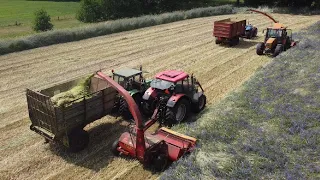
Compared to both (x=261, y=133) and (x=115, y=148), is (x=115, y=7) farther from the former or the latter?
(x=261, y=133)

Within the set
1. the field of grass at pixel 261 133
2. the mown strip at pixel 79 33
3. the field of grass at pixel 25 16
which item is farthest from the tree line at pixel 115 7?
the field of grass at pixel 261 133

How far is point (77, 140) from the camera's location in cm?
1090

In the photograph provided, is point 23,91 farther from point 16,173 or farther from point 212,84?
point 212,84

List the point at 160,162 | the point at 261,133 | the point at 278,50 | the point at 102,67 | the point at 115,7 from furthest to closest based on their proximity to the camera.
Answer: the point at 115,7, the point at 102,67, the point at 278,50, the point at 261,133, the point at 160,162

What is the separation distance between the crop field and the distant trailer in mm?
713

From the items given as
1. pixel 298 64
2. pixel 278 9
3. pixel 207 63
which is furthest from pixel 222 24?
pixel 278 9

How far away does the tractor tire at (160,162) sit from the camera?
9.74 metres

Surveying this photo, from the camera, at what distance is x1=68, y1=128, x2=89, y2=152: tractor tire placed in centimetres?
1075

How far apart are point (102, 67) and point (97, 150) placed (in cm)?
1023

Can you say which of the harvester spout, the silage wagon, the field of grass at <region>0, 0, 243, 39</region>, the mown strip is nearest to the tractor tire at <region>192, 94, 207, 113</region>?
the silage wagon

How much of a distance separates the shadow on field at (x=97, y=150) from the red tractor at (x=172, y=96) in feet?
5.05

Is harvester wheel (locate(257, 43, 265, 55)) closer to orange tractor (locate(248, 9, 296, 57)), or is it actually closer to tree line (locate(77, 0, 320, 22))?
orange tractor (locate(248, 9, 296, 57))

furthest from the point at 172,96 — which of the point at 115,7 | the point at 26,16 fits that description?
the point at 26,16

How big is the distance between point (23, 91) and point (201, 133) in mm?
10431
